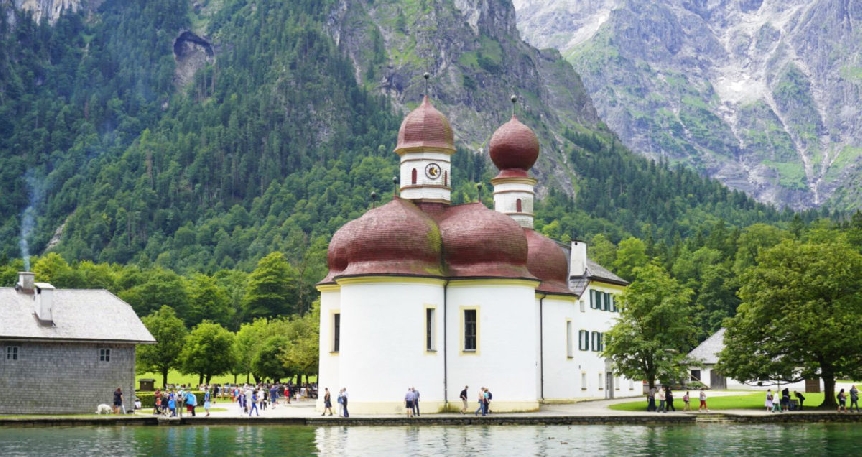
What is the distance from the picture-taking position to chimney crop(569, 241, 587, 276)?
8362 centimetres

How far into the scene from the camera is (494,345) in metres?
64.9

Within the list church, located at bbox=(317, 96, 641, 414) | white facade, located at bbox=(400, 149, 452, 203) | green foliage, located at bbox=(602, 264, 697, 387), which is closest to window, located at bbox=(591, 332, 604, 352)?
green foliage, located at bbox=(602, 264, 697, 387)

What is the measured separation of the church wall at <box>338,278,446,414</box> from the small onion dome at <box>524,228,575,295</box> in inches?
559

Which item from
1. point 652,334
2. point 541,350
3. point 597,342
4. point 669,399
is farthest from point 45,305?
point 597,342

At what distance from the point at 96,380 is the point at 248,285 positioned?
95303 millimetres

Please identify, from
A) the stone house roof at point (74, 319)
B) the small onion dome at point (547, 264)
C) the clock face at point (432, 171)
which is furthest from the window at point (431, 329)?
the stone house roof at point (74, 319)

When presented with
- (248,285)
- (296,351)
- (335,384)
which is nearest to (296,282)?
(248,285)

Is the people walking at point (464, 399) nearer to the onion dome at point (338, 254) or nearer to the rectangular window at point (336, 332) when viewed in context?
the rectangular window at point (336, 332)

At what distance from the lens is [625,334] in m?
68.5

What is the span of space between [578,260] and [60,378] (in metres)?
34.9

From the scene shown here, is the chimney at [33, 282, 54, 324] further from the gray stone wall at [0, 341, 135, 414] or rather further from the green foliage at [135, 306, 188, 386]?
the green foliage at [135, 306, 188, 386]

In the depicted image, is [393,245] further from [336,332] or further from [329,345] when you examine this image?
[329,345]

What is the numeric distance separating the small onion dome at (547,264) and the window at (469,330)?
426 inches

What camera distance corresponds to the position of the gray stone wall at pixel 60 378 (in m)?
64.4
